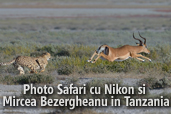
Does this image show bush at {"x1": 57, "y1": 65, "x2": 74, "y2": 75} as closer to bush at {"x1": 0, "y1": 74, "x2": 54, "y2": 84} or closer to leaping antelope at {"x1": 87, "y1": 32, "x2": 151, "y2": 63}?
bush at {"x1": 0, "y1": 74, "x2": 54, "y2": 84}

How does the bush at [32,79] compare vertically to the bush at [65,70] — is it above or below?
above

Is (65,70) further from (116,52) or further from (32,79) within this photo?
(116,52)

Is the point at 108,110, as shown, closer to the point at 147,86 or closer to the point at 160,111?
the point at 160,111

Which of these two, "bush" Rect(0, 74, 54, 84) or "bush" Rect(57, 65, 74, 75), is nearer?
"bush" Rect(0, 74, 54, 84)

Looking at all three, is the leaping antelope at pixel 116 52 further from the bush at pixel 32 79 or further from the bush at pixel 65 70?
the bush at pixel 65 70

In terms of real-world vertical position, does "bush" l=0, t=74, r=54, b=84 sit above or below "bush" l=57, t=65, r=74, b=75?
above

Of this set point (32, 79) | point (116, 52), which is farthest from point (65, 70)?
point (116, 52)

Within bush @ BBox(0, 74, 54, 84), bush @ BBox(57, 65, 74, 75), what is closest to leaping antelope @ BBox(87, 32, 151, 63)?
bush @ BBox(0, 74, 54, 84)

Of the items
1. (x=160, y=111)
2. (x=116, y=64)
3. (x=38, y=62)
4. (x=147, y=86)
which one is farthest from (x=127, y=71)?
(x=160, y=111)

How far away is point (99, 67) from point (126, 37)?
17049mm

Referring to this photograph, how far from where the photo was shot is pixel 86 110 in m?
8.02

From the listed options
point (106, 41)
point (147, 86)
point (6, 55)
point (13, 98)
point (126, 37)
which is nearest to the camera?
point (13, 98)

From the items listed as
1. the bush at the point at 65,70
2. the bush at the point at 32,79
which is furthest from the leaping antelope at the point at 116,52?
the bush at the point at 65,70

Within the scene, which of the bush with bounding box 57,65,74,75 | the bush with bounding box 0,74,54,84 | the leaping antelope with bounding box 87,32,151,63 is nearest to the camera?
the leaping antelope with bounding box 87,32,151,63
